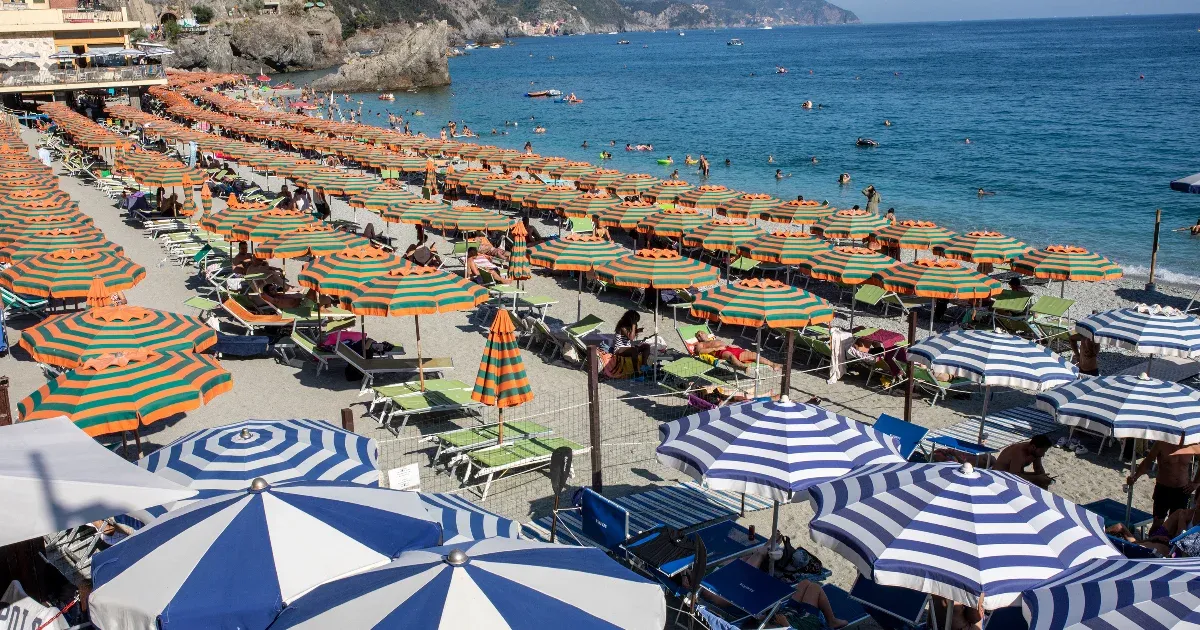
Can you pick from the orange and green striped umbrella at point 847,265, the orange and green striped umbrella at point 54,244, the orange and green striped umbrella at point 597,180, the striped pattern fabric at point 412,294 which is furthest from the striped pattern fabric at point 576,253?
the orange and green striped umbrella at point 597,180

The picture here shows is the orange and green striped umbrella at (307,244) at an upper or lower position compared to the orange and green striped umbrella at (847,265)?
upper

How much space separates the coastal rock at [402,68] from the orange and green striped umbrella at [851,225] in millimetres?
77728

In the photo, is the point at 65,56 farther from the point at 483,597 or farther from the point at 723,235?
the point at 483,597

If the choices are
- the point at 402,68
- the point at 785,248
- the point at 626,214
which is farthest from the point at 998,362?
the point at 402,68

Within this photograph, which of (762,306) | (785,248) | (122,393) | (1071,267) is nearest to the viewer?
(122,393)

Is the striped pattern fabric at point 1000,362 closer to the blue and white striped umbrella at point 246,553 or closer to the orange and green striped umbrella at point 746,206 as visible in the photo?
the blue and white striped umbrella at point 246,553

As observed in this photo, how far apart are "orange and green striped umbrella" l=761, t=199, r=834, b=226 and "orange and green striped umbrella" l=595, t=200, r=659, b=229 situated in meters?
2.67

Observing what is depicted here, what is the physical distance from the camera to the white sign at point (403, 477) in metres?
8.47

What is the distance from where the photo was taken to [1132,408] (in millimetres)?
8523

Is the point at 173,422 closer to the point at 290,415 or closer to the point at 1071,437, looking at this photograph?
the point at 290,415

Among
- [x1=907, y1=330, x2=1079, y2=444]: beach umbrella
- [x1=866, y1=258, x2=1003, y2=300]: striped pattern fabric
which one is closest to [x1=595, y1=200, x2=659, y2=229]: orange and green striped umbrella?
[x1=866, y1=258, x2=1003, y2=300]: striped pattern fabric

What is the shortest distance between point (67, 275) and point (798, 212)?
13829mm

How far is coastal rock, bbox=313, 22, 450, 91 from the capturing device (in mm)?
90125

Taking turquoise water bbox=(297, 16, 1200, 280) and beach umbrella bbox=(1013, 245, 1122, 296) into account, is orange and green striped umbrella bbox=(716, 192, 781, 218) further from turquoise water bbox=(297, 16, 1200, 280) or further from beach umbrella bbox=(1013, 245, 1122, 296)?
turquoise water bbox=(297, 16, 1200, 280)
